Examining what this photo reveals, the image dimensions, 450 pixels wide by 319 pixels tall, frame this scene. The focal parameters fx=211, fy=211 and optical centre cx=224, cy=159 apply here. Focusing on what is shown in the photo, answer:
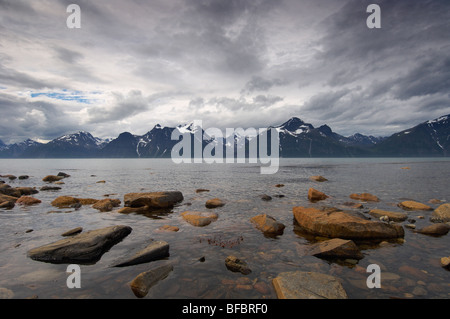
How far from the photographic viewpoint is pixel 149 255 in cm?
1035

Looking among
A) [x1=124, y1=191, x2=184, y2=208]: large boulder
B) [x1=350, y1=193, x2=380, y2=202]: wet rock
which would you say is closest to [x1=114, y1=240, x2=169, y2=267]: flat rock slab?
[x1=124, y1=191, x2=184, y2=208]: large boulder

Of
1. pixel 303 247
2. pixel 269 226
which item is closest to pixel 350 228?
pixel 303 247

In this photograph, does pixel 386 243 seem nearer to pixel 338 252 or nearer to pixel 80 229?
pixel 338 252

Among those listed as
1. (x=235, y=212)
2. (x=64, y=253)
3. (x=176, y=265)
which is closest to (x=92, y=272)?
(x=64, y=253)

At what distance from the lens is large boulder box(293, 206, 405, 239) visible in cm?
1263

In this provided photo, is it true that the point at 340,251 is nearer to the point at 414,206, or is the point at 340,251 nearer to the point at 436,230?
the point at 436,230

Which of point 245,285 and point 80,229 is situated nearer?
point 245,285

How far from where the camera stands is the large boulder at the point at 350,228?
12633 millimetres

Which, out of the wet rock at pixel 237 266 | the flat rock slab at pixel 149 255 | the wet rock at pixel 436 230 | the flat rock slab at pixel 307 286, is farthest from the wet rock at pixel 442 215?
the flat rock slab at pixel 149 255

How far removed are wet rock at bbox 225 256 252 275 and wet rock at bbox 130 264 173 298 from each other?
268 centimetres

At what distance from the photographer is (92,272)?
9164 mm
